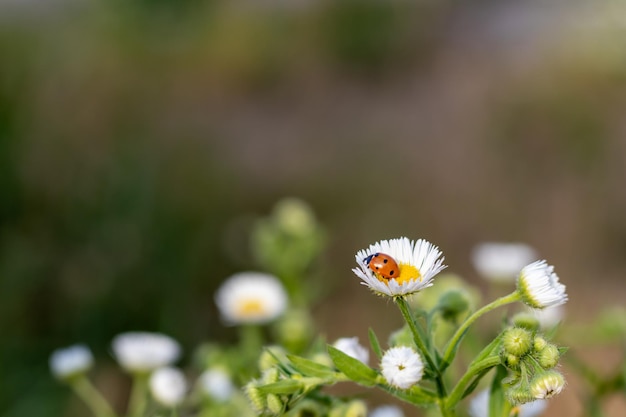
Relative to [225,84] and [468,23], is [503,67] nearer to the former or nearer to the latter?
[468,23]

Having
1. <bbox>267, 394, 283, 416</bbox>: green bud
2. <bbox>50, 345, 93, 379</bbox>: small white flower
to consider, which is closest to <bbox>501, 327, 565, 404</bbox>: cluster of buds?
<bbox>267, 394, 283, 416</bbox>: green bud

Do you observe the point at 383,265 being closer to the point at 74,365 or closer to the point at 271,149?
the point at 74,365

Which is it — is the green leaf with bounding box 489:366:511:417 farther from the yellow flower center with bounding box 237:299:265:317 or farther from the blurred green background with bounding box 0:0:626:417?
the blurred green background with bounding box 0:0:626:417

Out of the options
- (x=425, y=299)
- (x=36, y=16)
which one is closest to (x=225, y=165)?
(x=36, y=16)

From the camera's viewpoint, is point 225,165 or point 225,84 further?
point 225,84

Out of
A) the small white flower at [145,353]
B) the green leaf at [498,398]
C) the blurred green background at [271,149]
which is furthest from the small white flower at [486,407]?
the blurred green background at [271,149]

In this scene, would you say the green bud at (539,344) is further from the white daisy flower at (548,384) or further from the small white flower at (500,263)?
the small white flower at (500,263)
